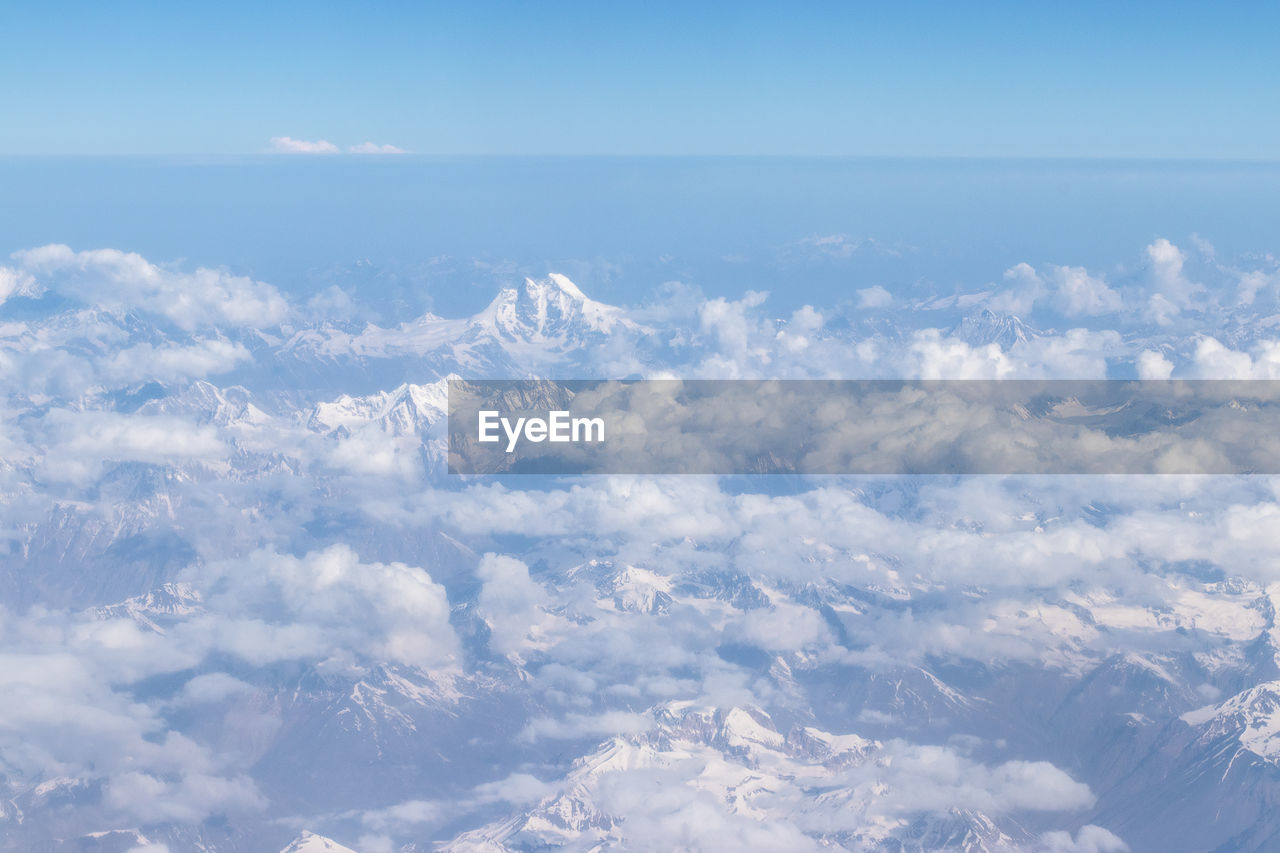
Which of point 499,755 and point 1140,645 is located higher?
point 1140,645

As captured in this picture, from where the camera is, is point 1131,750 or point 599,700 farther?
point 599,700

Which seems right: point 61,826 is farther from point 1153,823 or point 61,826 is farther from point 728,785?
Result: point 1153,823

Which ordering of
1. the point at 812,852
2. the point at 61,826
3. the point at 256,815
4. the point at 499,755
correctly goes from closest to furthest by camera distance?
the point at 812,852 < the point at 61,826 < the point at 256,815 < the point at 499,755

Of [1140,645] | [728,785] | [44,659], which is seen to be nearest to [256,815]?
[44,659]

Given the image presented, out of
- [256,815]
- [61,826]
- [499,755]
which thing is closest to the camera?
→ [61,826]

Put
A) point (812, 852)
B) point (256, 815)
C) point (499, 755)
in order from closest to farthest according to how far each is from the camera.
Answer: point (812, 852)
point (256, 815)
point (499, 755)

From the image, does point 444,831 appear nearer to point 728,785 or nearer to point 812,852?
point 728,785

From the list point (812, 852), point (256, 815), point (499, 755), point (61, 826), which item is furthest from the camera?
point (499, 755)

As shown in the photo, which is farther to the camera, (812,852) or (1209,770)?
(1209,770)

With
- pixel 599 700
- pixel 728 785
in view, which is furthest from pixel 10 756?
pixel 728 785
